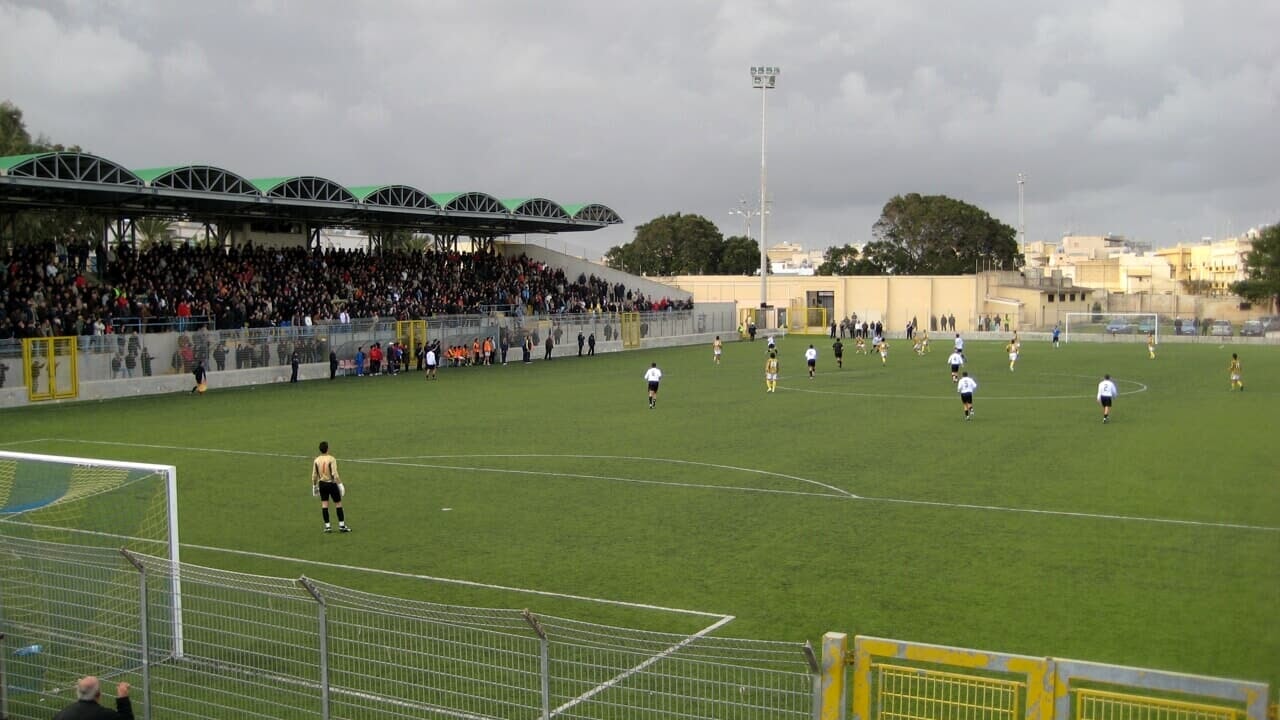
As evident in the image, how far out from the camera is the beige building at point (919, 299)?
95375 mm

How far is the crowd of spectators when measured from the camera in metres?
42.3

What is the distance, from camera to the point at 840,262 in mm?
134500

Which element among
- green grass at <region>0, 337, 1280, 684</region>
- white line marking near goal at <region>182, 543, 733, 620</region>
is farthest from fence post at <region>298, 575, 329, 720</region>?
white line marking near goal at <region>182, 543, 733, 620</region>

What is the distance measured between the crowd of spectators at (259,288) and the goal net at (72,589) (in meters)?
29.9

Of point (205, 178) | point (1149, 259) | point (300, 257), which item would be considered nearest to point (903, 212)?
point (1149, 259)

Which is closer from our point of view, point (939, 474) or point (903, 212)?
point (939, 474)

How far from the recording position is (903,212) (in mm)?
124312

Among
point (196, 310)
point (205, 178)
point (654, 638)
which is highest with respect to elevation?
point (205, 178)

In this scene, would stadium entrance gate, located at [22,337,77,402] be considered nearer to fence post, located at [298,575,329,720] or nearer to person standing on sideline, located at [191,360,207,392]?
person standing on sideline, located at [191,360,207,392]

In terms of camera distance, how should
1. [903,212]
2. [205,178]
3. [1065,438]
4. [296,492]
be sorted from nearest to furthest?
[296,492] < [1065,438] < [205,178] < [903,212]

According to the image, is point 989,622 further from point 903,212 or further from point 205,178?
point 903,212

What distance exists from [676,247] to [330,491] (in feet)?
378

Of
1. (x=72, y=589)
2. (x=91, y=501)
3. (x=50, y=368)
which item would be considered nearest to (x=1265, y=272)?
(x=50, y=368)

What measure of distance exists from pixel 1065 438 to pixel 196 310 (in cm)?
3553
